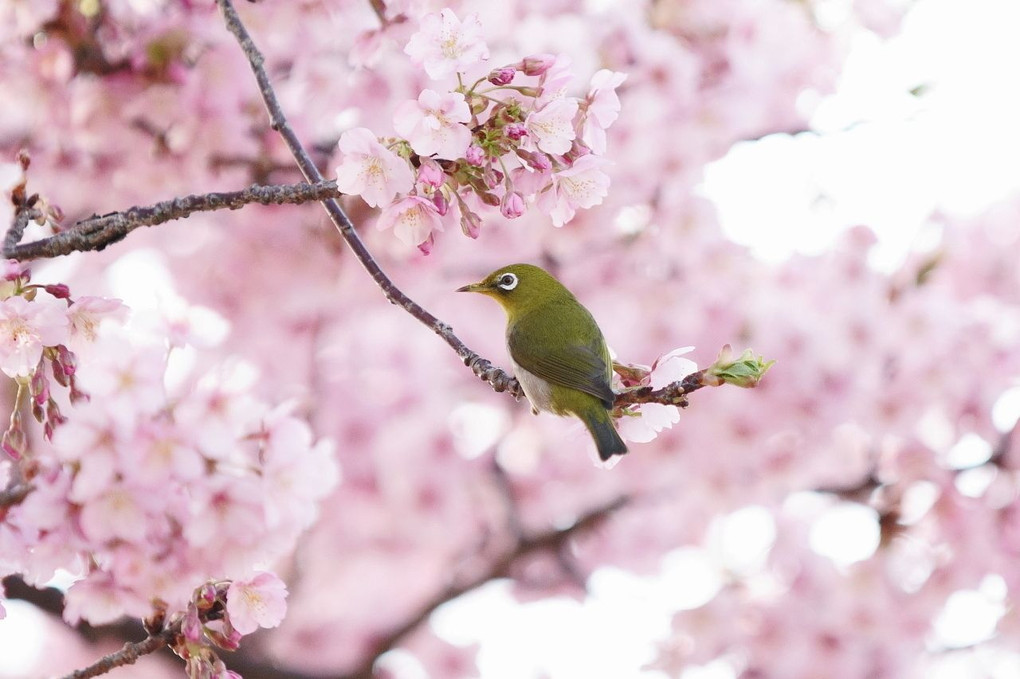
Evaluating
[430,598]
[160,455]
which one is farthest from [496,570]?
[160,455]

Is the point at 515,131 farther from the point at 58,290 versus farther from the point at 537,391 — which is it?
the point at 58,290

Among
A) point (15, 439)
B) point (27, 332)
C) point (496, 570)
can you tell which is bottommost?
point (15, 439)

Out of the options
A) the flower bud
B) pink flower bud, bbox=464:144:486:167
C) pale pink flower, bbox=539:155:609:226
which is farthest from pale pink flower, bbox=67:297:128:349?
the flower bud

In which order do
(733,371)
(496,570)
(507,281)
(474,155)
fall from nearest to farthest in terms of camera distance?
1. (733,371)
2. (474,155)
3. (507,281)
4. (496,570)

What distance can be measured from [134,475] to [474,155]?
903 millimetres

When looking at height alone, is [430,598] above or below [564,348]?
above

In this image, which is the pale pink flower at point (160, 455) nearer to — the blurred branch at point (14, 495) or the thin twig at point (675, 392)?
the blurred branch at point (14, 495)

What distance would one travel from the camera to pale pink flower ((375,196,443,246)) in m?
1.68

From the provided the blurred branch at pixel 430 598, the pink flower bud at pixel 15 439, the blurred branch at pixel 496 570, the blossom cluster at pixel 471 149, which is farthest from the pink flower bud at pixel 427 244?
the blurred branch at pixel 496 570

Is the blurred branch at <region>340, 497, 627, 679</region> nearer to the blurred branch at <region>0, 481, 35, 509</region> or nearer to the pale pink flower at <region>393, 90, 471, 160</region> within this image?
the blurred branch at <region>0, 481, 35, 509</region>

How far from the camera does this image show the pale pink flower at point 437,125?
1.56 meters

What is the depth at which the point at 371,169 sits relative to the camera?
5.45 ft

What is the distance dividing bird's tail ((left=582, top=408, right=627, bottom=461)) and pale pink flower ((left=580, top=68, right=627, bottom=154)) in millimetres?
511

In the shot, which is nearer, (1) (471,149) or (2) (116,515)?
(1) (471,149)
